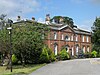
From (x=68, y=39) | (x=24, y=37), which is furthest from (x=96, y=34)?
(x=24, y=37)

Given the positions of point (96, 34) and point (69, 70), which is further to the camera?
point (96, 34)

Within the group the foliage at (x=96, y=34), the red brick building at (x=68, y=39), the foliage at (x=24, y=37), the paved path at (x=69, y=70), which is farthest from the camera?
the foliage at (x=96, y=34)

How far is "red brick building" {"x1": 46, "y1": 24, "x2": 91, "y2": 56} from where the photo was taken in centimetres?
6159

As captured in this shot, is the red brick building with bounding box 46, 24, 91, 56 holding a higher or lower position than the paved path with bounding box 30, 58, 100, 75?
higher

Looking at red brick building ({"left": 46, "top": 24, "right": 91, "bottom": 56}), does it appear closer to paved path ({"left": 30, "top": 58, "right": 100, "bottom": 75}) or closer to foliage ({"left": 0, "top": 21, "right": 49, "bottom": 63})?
foliage ({"left": 0, "top": 21, "right": 49, "bottom": 63})

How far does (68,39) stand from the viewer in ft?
218

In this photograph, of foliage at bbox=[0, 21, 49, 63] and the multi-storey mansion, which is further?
the multi-storey mansion

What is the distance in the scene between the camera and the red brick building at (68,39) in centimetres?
6159

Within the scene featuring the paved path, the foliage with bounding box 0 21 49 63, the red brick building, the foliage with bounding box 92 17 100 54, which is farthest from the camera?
the foliage with bounding box 92 17 100 54

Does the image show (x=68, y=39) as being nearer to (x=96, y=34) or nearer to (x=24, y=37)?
(x=96, y=34)

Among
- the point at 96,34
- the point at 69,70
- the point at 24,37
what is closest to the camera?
the point at 69,70

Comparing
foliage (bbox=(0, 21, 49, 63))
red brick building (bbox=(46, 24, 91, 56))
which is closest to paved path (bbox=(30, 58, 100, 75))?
foliage (bbox=(0, 21, 49, 63))

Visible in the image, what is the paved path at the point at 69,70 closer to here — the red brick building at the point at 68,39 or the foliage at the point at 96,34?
the red brick building at the point at 68,39

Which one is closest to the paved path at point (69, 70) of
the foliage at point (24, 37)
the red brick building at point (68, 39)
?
the foliage at point (24, 37)
